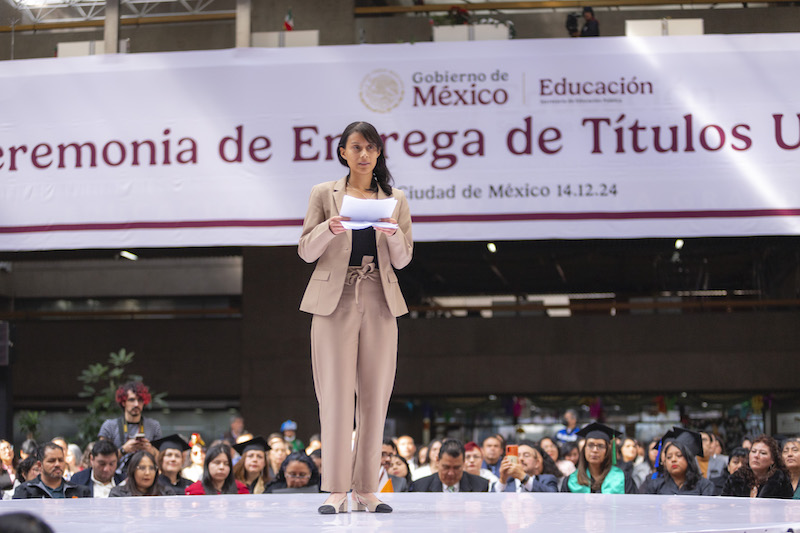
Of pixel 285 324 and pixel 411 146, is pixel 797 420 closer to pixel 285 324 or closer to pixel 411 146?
pixel 285 324

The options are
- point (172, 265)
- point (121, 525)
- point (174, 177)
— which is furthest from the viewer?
point (172, 265)

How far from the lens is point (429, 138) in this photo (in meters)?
8.67

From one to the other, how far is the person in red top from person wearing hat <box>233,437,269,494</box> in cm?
53

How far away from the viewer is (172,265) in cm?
1789

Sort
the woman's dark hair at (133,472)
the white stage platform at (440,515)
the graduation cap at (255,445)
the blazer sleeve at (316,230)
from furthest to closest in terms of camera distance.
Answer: the graduation cap at (255,445), the woman's dark hair at (133,472), the blazer sleeve at (316,230), the white stage platform at (440,515)

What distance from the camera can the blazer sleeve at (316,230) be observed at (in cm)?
336

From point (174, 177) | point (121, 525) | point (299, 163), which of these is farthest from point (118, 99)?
point (121, 525)

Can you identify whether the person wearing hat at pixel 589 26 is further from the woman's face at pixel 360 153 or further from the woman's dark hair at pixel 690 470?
the woman's face at pixel 360 153

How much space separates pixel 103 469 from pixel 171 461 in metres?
0.43

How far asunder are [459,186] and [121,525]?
579cm

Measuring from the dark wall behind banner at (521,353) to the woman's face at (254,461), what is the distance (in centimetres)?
750

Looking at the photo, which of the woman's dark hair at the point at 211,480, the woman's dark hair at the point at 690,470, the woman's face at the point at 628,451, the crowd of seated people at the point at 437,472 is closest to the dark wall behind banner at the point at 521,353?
the woman's face at the point at 628,451

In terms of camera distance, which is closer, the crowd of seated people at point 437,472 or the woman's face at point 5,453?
the crowd of seated people at point 437,472

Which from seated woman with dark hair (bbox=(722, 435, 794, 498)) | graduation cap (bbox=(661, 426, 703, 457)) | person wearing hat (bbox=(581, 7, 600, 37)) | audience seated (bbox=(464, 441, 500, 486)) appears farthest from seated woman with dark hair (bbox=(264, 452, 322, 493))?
person wearing hat (bbox=(581, 7, 600, 37))
